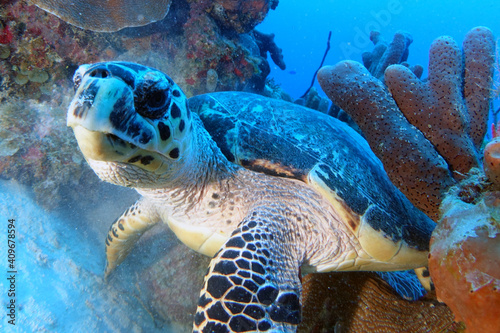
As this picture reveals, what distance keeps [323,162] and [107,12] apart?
3.29 metres

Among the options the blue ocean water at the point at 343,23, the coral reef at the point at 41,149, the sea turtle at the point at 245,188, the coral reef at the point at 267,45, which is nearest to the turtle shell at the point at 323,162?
the sea turtle at the point at 245,188

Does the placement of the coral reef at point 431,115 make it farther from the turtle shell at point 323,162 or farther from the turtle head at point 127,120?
the turtle head at point 127,120

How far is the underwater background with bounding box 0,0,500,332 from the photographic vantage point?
1.97m

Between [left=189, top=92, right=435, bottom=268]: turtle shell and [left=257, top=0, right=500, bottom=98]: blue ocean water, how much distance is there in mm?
74172

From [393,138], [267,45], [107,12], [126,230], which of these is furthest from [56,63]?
[267,45]

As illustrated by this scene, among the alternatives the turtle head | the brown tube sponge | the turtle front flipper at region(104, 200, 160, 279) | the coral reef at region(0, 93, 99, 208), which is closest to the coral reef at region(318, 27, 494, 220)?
the brown tube sponge

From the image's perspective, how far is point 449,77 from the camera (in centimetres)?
179

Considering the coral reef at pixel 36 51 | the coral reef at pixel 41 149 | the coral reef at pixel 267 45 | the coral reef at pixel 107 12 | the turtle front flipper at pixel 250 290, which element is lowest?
the coral reef at pixel 41 149

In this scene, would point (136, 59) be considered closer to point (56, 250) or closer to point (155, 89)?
point (56, 250)

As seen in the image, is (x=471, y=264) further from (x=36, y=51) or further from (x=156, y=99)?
(x=36, y=51)

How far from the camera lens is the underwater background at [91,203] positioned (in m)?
1.97

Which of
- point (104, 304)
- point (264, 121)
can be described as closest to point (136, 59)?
point (264, 121)

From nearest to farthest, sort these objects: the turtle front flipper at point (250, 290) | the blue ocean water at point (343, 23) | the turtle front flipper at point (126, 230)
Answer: the turtle front flipper at point (250, 290) → the turtle front flipper at point (126, 230) → the blue ocean water at point (343, 23)

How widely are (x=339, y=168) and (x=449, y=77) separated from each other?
100 cm
